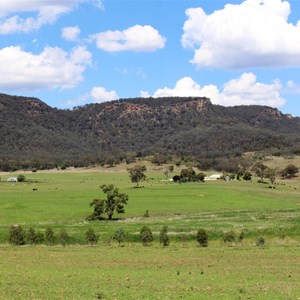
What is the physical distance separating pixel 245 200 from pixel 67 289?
279ft

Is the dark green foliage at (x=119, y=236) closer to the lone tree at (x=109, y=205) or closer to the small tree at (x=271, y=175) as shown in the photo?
the lone tree at (x=109, y=205)

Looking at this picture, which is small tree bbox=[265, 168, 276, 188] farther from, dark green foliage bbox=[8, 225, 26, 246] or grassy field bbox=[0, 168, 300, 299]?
dark green foliage bbox=[8, 225, 26, 246]

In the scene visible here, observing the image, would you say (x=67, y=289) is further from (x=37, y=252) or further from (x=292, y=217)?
(x=292, y=217)

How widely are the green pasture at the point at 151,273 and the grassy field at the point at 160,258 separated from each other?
2.1 inches

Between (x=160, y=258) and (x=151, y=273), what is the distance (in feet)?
30.8

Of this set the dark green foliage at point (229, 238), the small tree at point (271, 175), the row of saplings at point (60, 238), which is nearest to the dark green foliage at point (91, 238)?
the row of saplings at point (60, 238)

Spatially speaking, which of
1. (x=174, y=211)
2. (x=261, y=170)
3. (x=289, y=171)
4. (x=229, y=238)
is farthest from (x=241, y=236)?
(x=289, y=171)

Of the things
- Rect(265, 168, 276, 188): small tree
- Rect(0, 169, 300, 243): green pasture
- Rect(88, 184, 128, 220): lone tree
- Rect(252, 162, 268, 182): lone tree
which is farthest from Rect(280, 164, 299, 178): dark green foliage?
Rect(88, 184, 128, 220): lone tree

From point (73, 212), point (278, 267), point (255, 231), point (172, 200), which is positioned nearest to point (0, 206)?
point (73, 212)

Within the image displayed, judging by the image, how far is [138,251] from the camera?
48.2 metres

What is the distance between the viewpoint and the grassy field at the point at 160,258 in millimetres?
25859

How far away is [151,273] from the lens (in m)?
32.5

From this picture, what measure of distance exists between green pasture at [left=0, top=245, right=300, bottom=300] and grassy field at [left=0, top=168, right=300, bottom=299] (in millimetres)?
52

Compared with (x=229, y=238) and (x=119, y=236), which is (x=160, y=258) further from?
(x=229, y=238)
